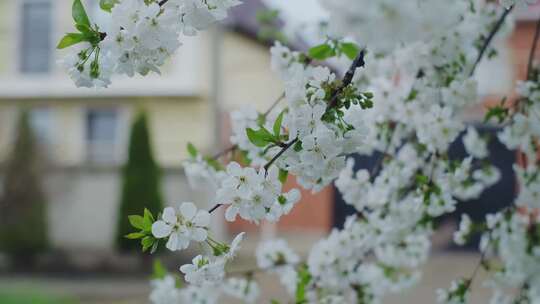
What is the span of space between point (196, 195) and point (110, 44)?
857cm

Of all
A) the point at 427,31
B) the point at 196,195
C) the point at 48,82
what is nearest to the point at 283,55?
the point at 427,31

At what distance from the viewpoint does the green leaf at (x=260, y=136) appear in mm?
1026

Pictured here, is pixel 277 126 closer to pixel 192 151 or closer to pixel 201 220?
pixel 201 220

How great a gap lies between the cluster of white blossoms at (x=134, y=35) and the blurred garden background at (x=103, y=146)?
25.6 ft

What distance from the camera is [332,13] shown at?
0.86 m

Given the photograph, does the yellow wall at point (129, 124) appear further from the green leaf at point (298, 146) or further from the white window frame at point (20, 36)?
the green leaf at point (298, 146)

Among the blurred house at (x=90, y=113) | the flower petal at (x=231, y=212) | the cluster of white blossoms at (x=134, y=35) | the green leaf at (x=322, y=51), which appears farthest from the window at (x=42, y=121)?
the flower petal at (x=231, y=212)

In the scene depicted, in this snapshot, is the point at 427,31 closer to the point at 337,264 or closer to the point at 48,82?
the point at 337,264

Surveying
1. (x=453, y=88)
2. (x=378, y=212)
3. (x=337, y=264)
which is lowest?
(x=337, y=264)

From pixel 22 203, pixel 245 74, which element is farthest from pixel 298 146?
pixel 245 74

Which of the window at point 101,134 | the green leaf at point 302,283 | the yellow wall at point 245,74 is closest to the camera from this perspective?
the green leaf at point 302,283

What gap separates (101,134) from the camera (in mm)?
Answer: 10336

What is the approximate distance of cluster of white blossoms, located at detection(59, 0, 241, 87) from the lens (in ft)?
3.35

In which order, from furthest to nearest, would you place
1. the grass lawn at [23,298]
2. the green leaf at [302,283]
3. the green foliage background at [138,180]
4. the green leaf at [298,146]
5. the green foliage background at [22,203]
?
the green foliage background at [22,203] < the green foliage background at [138,180] < the grass lawn at [23,298] < the green leaf at [302,283] < the green leaf at [298,146]
